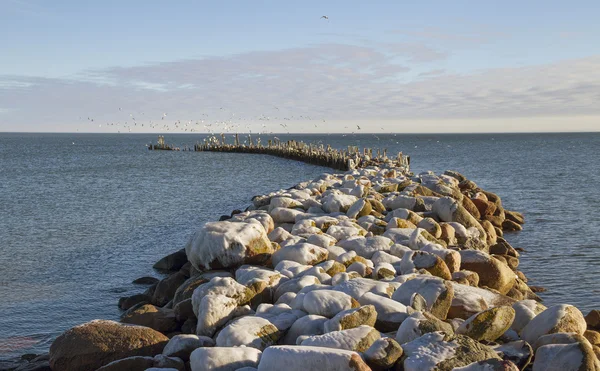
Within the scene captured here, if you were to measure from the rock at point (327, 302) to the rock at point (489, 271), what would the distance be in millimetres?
3253

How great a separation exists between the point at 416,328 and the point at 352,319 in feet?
2.28

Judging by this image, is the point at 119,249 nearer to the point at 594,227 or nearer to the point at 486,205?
the point at 486,205

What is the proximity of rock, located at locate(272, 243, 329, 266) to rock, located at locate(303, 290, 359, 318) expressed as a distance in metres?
2.51

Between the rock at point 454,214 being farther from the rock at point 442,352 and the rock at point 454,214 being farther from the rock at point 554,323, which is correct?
the rock at point 442,352

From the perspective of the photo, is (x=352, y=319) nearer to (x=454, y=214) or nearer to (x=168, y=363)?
(x=168, y=363)

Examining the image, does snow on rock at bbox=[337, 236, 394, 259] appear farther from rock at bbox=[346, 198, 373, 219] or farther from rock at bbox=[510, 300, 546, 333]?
rock at bbox=[510, 300, 546, 333]

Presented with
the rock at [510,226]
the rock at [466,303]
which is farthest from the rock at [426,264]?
the rock at [510,226]

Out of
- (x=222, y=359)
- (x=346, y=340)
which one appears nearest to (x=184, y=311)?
(x=222, y=359)

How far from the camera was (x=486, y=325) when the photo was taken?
6531mm

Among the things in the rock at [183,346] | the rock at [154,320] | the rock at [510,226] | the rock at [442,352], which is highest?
the rock at [442,352]

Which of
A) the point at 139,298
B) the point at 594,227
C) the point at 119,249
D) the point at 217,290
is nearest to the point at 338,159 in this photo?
the point at 594,227

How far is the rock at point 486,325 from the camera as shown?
257 inches

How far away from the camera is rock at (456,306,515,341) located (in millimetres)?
6523

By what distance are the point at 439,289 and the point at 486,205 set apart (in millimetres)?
11685
